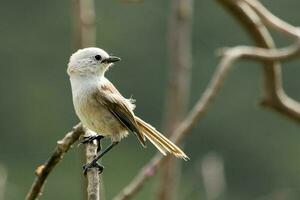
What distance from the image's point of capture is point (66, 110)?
866 inches

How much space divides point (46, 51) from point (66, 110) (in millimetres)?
2568

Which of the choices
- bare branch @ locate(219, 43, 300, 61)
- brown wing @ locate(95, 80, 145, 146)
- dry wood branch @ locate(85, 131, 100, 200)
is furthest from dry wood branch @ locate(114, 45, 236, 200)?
dry wood branch @ locate(85, 131, 100, 200)

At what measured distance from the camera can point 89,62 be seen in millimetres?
5480

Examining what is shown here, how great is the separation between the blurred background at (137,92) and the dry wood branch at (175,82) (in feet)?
37.0

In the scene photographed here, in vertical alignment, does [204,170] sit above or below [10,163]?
above

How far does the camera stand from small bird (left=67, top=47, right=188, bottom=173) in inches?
206

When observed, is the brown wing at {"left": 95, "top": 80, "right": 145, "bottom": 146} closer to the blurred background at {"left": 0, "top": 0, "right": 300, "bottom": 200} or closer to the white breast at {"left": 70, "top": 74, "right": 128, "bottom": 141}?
the white breast at {"left": 70, "top": 74, "right": 128, "bottom": 141}

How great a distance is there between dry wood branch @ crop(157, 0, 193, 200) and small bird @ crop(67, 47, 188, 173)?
1.36 m

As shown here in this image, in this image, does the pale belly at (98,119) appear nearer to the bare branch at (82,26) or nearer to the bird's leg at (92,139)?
the bird's leg at (92,139)

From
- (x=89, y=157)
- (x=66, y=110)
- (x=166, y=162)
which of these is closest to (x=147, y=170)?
(x=166, y=162)

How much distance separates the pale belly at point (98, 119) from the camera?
17.2 ft

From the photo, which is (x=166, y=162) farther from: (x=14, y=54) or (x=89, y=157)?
(x=14, y=54)

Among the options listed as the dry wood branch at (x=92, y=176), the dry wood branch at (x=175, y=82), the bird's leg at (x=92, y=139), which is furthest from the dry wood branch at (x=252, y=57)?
the dry wood branch at (x=92, y=176)

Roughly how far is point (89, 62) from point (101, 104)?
21cm
